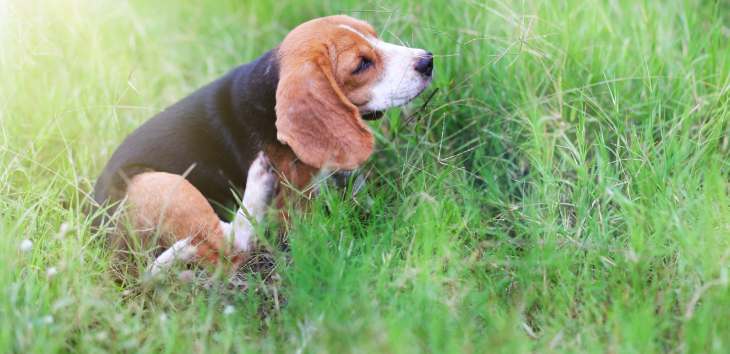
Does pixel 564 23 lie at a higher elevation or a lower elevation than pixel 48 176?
higher

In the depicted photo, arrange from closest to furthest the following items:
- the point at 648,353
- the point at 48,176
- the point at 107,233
→ 1. the point at 648,353
2. the point at 107,233
3. the point at 48,176

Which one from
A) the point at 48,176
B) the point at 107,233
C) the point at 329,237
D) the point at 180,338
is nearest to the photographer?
the point at 180,338

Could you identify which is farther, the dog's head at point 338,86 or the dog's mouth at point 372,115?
the dog's mouth at point 372,115

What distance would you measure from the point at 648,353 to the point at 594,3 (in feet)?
8.56

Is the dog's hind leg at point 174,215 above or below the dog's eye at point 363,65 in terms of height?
below

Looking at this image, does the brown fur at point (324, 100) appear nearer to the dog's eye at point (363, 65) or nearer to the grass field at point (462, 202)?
the dog's eye at point (363, 65)

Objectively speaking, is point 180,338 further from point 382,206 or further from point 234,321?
point 382,206

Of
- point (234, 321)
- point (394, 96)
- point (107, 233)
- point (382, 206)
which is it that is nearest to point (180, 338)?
point (234, 321)

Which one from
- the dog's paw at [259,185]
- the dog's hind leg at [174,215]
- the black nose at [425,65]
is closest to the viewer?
the dog's hind leg at [174,215]

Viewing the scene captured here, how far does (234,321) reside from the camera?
3199mm

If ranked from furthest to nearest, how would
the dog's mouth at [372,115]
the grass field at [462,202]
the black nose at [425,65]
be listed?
the dog's mouth at [372,115] → the black nose at [425,65] → the grass field at [462,202]

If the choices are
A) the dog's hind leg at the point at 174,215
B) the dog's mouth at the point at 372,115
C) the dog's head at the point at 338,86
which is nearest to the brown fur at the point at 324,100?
the dog's head at the point at 338,86

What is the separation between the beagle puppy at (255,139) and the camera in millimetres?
3639

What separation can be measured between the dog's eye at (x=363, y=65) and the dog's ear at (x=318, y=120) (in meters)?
0.16
